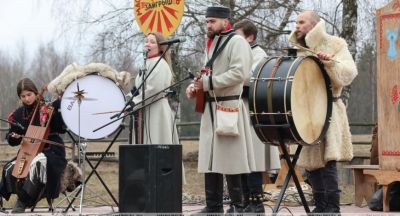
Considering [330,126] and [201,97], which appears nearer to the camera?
[330,126]

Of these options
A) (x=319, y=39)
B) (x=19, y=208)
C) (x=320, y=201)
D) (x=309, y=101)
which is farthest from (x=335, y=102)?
(x=19, y=208)

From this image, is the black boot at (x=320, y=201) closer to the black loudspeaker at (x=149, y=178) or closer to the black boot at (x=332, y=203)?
the black boot at (x=332, y=203)

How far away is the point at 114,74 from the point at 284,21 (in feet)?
29.6

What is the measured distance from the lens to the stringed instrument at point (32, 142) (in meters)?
9.64

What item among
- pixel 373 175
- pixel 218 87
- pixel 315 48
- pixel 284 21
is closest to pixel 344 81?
pixel 315 48

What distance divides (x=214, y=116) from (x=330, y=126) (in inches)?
42.7

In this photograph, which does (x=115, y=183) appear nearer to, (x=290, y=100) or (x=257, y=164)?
(x=257, y=164)

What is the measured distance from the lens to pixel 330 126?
25.2 feet

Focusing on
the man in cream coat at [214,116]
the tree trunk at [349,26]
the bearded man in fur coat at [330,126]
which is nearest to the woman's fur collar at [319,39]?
the bearded man in fur coat at [330,126]

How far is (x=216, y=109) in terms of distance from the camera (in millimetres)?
7695

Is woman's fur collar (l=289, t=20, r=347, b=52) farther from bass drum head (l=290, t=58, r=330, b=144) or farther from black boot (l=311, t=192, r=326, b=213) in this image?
black boot (l=311, t=192, r=326, b=213)

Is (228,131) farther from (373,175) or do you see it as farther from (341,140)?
(373,175)

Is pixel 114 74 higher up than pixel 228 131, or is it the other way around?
pixel 114 74

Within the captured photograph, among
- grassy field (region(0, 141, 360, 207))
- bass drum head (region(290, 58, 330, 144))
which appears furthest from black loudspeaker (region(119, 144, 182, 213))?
grassy field (region(0, 141, 360, 207))
